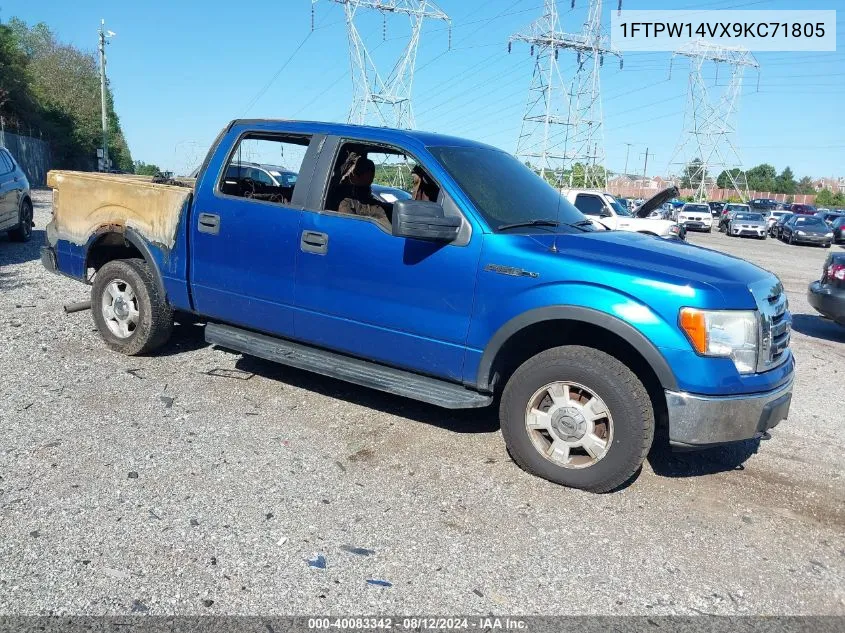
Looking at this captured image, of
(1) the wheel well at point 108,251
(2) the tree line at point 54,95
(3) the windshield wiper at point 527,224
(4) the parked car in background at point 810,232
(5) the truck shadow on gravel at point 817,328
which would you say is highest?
(2) the tree line at point 54,95

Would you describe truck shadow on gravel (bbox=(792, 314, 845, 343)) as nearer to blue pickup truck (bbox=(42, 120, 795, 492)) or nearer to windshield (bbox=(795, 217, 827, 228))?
blue pickup truck (bbox=(42, 120, 795, 492))

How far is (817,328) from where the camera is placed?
9.80 m

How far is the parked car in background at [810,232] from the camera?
104 feet

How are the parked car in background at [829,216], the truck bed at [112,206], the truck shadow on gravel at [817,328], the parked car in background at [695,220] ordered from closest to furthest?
the truck bed at [112,206], the truck shadow on gravel at [817,328], the parked car in background at [829,216], the parked car in background at [695,220]

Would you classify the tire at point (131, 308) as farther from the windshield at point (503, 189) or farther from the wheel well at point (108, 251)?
the windshield at point (503, 189)

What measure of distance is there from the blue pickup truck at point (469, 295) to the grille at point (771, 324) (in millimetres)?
17

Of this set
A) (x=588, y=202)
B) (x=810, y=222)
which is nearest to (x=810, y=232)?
(x=810, y=222)

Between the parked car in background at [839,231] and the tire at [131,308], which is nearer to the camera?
the tire at [131,308]

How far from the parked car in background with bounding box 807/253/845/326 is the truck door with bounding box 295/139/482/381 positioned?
6.26m

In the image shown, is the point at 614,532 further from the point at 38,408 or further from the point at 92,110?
the point at 92,110

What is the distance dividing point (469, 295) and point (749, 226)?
37.2 meters

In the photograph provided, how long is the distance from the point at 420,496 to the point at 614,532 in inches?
41.6

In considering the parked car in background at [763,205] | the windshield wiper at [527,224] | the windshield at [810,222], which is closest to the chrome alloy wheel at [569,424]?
the windshield wiper at [527,224]

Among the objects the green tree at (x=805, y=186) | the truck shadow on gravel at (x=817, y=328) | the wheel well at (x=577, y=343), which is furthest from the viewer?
the green tree at (x=805, y=186)
